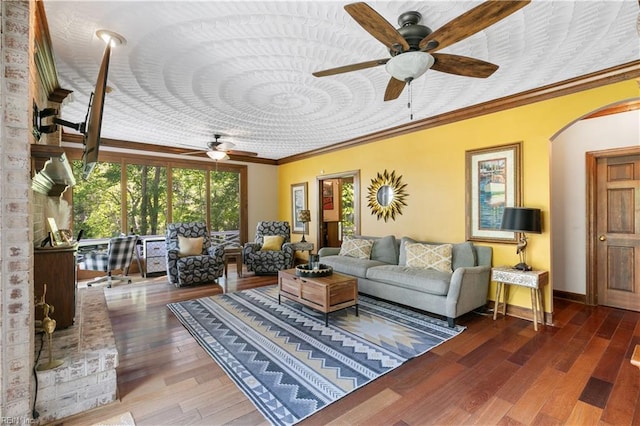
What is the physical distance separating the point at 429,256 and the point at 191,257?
12.7ft

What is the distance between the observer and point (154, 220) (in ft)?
21.1

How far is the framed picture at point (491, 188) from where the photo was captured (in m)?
3.69

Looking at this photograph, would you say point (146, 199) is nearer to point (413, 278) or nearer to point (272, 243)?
point (272, 243)

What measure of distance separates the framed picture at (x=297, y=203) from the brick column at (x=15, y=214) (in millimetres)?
5699

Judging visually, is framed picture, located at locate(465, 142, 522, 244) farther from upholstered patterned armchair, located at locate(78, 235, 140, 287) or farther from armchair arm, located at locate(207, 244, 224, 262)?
upholstered patterned armchair, located at locate(78, 235, 140, 287)

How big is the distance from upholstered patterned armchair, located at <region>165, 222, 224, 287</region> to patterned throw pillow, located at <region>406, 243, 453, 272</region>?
3297 mm

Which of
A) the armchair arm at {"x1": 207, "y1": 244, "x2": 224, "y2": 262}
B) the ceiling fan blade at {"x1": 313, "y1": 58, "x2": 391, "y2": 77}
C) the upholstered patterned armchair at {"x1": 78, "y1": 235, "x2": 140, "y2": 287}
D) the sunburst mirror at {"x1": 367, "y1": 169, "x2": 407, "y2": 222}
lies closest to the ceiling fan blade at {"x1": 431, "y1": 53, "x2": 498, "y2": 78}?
the ceiling fan blade at {"x1": 313, "y1": 58, "x2": 391, "y2": 77}

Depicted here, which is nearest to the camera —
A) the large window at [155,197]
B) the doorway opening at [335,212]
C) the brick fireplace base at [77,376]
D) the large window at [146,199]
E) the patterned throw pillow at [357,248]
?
the brick fireplace base at [77,376]

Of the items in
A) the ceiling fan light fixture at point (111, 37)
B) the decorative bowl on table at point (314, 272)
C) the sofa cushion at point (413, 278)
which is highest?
the ceiling fan light fixture at point (111, 37)

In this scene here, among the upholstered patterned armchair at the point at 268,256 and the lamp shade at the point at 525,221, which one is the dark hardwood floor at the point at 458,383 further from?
the upholstered patterned armchair at the point at 268,256

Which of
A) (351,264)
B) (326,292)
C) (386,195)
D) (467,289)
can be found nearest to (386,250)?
(351,264)

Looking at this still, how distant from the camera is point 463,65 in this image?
7.48 feet

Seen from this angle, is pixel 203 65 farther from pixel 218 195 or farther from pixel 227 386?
pixel 218 195

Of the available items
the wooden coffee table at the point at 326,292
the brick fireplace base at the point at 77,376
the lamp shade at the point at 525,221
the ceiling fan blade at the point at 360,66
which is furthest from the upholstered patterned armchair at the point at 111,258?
the lamp shade at the point at 525,221
